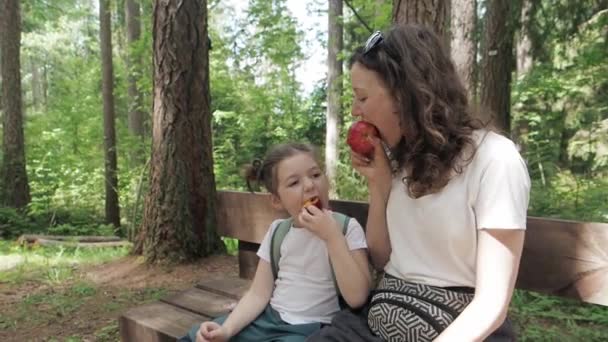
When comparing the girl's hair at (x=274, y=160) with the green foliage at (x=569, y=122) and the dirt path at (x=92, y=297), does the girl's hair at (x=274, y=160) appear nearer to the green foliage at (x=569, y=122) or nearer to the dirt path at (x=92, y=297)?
the dirt path at (x=92, y=297)

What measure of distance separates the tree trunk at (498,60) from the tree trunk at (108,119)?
8.92 m

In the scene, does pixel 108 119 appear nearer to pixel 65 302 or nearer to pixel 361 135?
pixel 65 302

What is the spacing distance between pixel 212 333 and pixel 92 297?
114 inches

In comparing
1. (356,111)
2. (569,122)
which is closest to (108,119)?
(569,122)

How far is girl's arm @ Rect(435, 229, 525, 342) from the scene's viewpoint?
1.36 m

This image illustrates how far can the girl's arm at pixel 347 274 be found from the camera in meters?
1.81

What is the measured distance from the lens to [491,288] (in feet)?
4.50

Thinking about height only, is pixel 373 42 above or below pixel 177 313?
above

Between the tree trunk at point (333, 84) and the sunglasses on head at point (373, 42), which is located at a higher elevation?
the tree trunk at point (333, 84)

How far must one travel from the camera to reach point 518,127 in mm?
11547

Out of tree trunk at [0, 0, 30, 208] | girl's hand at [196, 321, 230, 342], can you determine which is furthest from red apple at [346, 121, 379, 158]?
tree trunk at [0, 0, 30, 208]

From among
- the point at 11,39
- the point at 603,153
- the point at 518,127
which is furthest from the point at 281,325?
the point at 11,39

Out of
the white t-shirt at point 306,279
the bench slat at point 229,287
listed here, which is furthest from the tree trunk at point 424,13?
the bench slat at point 229,287

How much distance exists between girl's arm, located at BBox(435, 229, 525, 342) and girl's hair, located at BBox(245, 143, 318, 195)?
33.6 inches
